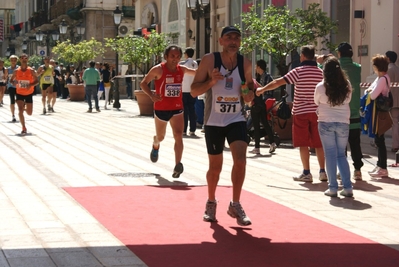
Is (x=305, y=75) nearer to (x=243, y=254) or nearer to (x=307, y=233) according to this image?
(x=307, y=233)

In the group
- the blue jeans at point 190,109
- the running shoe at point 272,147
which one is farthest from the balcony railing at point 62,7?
the running shoe at point 272,147

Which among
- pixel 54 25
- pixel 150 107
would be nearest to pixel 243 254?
pixel 150 107

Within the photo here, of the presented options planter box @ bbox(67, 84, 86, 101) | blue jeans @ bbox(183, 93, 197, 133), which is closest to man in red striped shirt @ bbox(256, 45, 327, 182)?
blue jeans @ bbox(183, 93, 197, 133)

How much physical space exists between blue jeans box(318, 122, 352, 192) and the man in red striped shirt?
122 cm

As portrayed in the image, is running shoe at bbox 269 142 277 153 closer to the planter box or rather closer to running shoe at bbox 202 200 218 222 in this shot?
running shoe at bbox 202 200 218 222

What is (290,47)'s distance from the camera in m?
19.1

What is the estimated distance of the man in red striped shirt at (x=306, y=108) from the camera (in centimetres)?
1157

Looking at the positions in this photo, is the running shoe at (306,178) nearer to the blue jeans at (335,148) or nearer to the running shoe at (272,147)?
the blue jeans at (335,148)

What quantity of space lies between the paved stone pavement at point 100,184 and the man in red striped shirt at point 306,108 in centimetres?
37

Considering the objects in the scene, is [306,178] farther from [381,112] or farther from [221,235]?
[221,235]

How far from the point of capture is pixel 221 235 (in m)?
7.83

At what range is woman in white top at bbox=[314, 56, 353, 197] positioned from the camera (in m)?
10.2

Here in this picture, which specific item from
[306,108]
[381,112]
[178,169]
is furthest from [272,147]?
[178,169]

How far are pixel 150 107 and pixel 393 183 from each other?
17.7 metres
